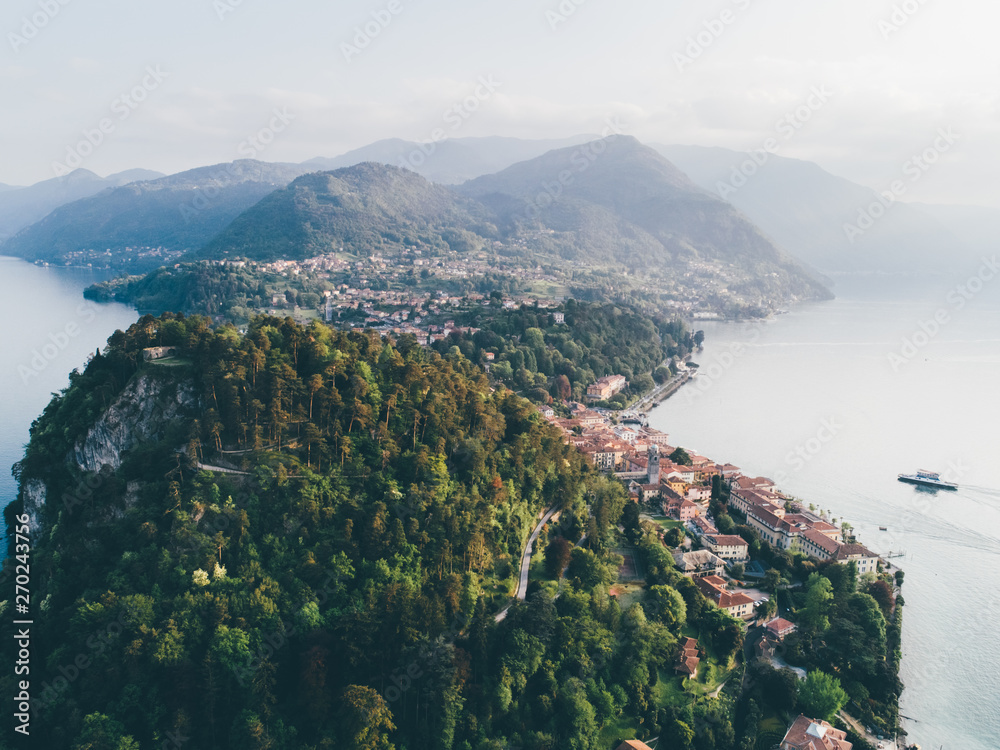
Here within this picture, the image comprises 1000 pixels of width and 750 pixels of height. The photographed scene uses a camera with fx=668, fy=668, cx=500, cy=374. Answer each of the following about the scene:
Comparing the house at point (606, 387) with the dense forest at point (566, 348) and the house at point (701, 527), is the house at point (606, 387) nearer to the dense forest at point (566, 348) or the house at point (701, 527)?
the dense forest at point (566, 348)

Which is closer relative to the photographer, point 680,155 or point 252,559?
point 252,559

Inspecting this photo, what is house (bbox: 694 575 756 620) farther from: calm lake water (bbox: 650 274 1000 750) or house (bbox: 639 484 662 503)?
house (bbox: 639 484 662 503)

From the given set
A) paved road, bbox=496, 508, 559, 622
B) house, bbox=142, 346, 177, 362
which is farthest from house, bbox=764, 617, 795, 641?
house, bbox=142, 346, 177, 362

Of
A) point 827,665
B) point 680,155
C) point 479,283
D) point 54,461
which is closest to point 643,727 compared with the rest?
point 827,665

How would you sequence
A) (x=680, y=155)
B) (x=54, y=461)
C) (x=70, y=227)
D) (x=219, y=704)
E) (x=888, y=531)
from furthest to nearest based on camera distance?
(x=680, y=155) < (x=70, y=227) < (x=888, y=531) < (x=54, y=461) < (x=219, y=704)

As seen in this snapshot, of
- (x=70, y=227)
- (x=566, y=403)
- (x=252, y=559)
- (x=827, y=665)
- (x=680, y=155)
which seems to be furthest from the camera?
(x=680, y=155)

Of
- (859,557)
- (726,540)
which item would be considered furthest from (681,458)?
(859,557)

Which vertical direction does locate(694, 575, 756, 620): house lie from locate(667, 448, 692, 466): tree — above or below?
below

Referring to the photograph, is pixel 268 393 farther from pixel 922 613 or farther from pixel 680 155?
pixel 680 155
